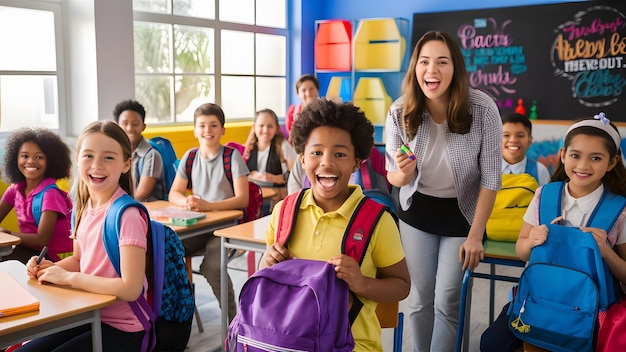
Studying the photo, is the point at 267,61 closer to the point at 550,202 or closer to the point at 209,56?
the point at 209,56

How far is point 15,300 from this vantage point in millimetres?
1726

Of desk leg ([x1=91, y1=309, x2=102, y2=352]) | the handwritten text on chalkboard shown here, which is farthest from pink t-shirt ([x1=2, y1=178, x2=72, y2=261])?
the handwritten text on chalkboard

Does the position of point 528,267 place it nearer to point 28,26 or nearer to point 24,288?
point 24,288

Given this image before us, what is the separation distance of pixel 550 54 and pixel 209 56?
3.41 m

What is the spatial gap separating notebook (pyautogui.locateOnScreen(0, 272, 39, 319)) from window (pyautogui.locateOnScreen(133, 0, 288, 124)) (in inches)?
148

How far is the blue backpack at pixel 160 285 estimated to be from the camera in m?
1.91

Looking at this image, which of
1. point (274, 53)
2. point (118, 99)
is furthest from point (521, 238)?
point (274, 53)

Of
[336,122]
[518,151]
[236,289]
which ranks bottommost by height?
[236,289]

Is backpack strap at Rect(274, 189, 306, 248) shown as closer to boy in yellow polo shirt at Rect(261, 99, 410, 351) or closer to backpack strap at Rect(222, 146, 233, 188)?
boy in yellow polo shirt at Rect(261, 99, 410, 351)

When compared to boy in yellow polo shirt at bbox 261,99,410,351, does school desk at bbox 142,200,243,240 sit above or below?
below

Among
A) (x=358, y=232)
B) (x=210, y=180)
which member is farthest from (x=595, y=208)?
(x=210, y=180)

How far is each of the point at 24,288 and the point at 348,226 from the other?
1.04m

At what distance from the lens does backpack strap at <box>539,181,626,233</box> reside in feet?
6.82

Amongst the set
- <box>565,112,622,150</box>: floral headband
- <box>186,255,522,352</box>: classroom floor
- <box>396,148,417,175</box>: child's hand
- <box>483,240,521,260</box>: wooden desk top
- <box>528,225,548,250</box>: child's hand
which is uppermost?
<box>565,112,622,150</box>: floral headband
